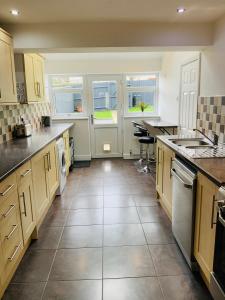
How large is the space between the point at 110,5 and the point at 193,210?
2.05 meters

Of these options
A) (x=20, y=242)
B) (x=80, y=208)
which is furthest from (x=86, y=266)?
(x=80, y=208)

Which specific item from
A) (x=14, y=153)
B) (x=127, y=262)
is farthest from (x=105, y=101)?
(x=127, y=262)

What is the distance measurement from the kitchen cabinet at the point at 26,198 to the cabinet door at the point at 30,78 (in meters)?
1.57

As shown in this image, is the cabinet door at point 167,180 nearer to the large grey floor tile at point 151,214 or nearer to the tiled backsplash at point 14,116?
the large grey floor tile at point 151,214

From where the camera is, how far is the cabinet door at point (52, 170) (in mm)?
3053

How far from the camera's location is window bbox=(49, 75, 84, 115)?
543 cm

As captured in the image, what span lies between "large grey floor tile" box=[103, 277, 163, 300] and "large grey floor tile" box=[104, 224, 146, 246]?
490 mm

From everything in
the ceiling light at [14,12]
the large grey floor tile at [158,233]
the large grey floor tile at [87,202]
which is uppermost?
the ceiling light at [14,12]

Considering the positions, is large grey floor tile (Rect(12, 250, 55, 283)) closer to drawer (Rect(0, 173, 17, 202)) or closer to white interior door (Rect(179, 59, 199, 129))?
drawer (Rect(0, 173, 17, 202))

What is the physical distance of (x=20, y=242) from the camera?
6.41 ft

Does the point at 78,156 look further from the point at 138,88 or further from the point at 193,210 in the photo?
the point at 193,210

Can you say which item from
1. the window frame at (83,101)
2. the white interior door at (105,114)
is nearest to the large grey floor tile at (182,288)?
the white interior door at (105,114)

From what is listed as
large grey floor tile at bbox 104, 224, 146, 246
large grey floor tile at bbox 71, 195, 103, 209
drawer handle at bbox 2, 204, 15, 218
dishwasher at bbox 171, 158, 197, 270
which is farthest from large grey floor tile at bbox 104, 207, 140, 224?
drawer handle at bbox 2, 204, 15, 218

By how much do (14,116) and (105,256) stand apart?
226 centimetres
